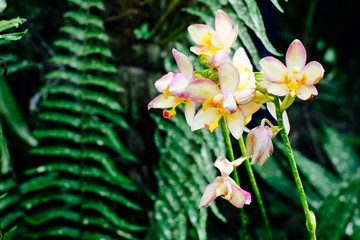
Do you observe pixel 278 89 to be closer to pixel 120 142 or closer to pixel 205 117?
pixel 205 117

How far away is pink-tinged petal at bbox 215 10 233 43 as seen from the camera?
2.07ft

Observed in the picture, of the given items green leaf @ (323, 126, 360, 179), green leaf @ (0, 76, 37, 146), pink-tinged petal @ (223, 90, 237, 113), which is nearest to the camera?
pink-tinged petal @ (223, 90, 237, 113)

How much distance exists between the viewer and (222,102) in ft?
1.90

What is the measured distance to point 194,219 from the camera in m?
1.05

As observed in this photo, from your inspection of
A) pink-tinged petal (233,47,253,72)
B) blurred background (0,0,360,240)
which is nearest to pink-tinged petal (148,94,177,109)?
pink-tinged petal (233,47,253,72)

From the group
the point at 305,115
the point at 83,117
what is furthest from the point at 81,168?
the point at 305,115

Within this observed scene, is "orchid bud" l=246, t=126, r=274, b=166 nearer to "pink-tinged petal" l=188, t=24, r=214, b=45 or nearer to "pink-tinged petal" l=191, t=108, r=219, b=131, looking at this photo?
"pink-tinged petal" l=191, t=108, r=219, b=131

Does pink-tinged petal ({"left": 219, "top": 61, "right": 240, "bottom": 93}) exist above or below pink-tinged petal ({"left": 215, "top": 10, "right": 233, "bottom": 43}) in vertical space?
below

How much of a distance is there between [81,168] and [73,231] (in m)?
0.16

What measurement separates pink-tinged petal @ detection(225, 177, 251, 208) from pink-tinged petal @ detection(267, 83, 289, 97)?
0.40 ft

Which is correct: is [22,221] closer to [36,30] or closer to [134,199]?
[134,199]

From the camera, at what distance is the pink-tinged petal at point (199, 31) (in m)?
0.65

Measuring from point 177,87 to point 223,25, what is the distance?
12 cm

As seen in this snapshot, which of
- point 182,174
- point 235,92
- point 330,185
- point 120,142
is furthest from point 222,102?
point 330,185
